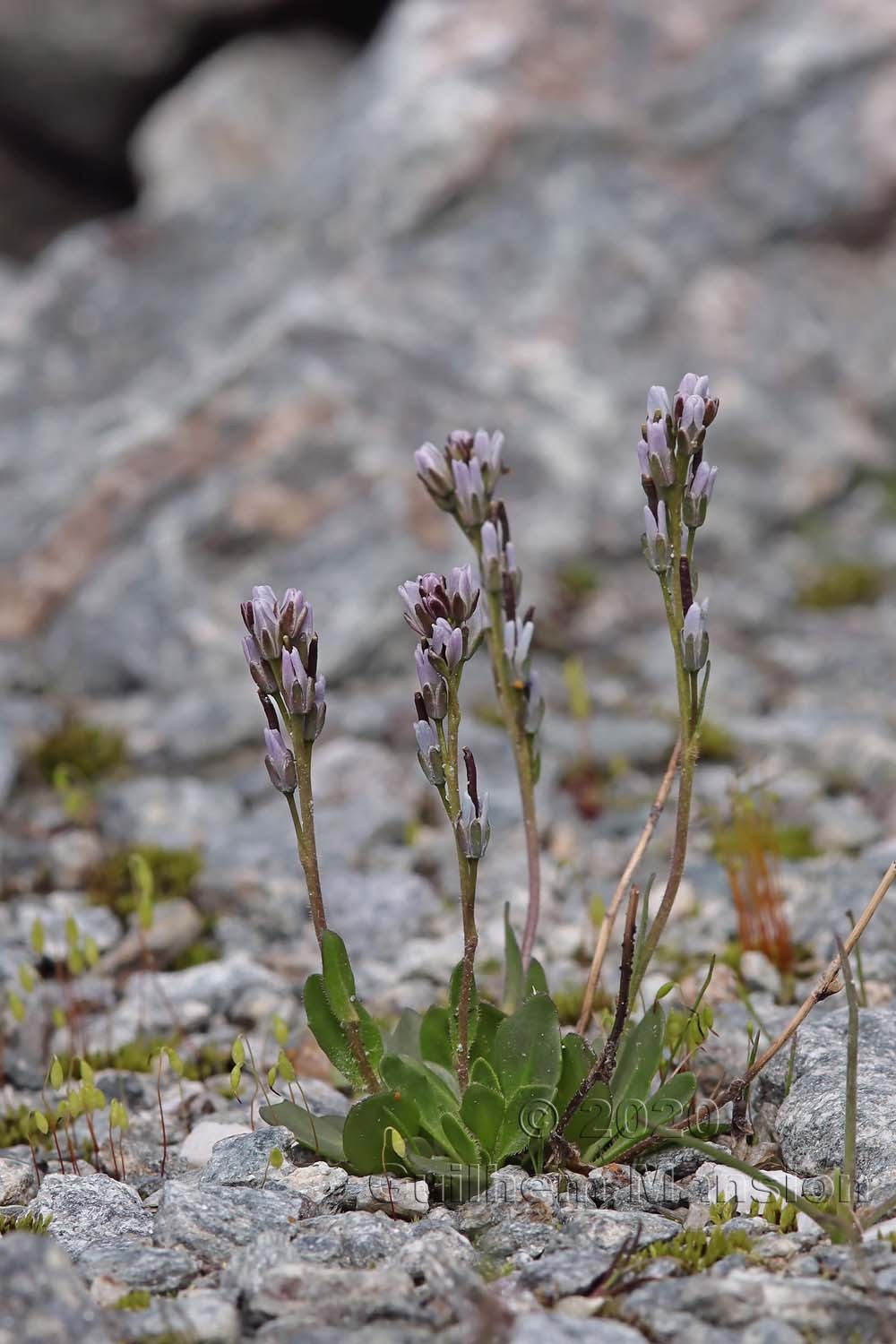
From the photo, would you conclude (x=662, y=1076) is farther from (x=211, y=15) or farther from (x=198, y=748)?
(x=211, y=15)

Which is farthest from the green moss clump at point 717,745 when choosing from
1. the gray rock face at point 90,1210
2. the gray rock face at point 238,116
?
the gray rock face at point 238,116

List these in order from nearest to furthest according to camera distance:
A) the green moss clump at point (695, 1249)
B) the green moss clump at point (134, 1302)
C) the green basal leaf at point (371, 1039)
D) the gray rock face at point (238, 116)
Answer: the green moss clump at point (134, 1302) < the green moss clump at point (695, 1249) < the green basal leaf at point (371, 1039) < the gray rock face at point (238, 116)

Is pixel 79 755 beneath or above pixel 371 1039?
above

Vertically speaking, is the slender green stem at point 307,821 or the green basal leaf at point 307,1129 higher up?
the slender green stem at point 307,821

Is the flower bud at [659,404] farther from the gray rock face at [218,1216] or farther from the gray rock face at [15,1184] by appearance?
the gray rock face at [15,1184]

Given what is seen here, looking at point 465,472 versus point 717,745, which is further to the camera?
point 717,745

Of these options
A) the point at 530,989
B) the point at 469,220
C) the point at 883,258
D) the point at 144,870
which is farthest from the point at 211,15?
the point at 530,989

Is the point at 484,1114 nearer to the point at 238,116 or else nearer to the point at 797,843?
the point at 797,843

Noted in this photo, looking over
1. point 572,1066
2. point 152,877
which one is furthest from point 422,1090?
point 152,877
